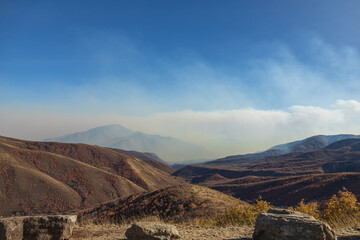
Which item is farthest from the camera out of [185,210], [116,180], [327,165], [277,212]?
[327,165]

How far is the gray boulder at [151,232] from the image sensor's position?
5770mm

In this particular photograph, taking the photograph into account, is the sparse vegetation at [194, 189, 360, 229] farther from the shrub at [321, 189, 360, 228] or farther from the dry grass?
the dry grass

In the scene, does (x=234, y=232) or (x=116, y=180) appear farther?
(x=116, y=180)

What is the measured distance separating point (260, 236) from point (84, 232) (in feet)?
19.3

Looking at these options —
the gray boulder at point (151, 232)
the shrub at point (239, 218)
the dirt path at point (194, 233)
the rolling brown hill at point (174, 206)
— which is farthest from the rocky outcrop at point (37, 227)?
the rolling brown hill at point (174, 206)

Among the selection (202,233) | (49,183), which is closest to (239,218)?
(202,233)

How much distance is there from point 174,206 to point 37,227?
1383cm

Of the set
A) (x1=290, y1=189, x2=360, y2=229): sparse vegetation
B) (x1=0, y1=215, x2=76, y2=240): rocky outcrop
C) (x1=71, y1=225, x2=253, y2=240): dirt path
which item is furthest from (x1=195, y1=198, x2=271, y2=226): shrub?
(x1=0, y1=215, x2=76, y2=240): rocky outcrop

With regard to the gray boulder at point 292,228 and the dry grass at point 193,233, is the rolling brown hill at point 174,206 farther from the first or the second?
the gray boulder at point 292,228

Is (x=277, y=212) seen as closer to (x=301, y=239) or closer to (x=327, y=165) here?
(x=301, y=239)

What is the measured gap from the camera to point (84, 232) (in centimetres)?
774

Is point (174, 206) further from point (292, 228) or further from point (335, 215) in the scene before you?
point (292, 228)

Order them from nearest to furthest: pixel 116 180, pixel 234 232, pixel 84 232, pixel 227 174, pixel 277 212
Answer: pixel 277 212 < pixel 234 232 < pixel 84 232 < pixel 116 180 < pixel 227 174

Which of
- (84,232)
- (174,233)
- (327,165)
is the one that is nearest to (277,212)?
(174,233)
